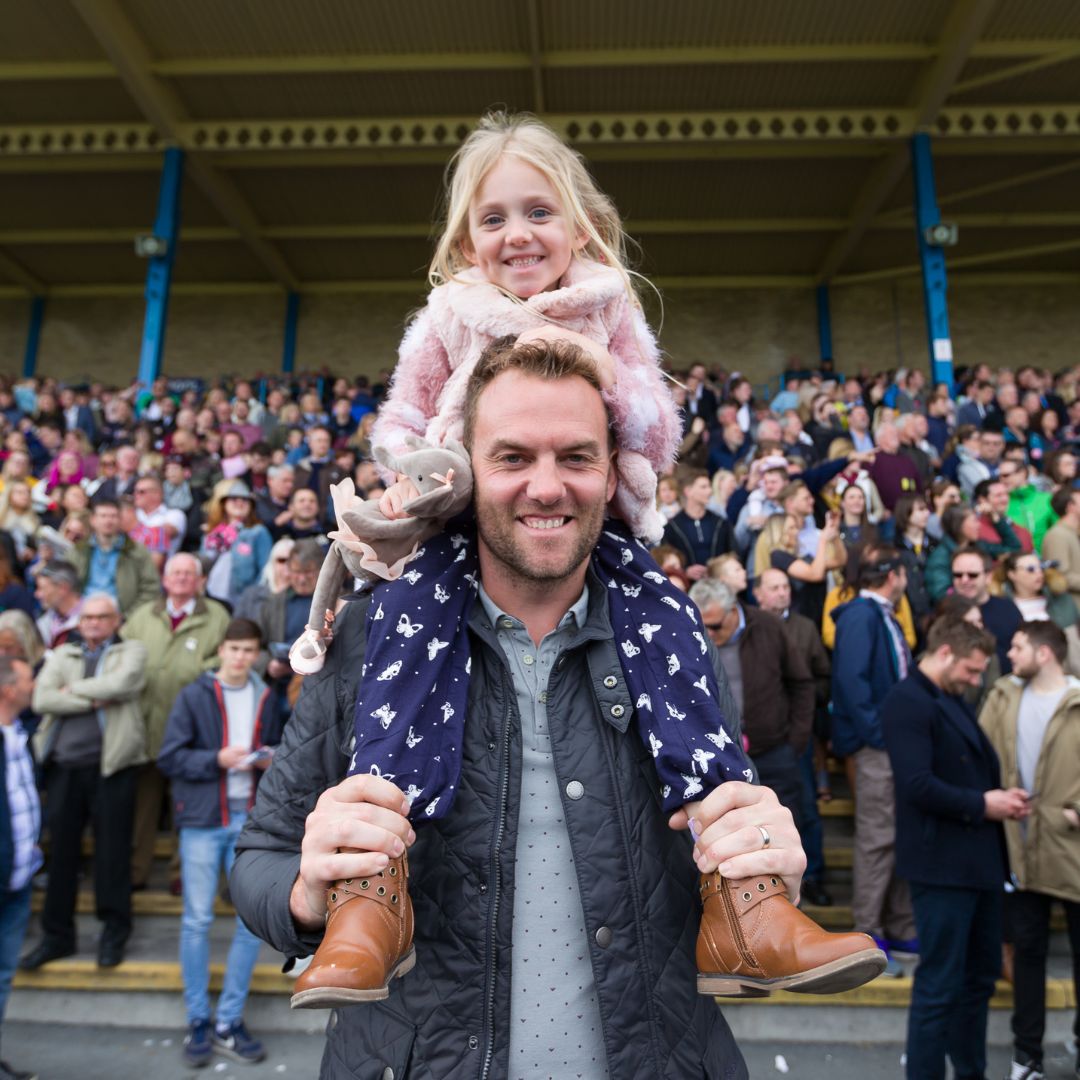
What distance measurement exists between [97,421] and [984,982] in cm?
1103

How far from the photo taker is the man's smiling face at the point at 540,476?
1.35m

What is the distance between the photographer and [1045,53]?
465 inches

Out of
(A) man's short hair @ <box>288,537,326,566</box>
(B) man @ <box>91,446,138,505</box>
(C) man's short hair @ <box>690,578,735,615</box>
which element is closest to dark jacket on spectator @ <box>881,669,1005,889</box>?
(C) man's short hair @ <box>690,578,735,615</box>

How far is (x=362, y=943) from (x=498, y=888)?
0.88 feet

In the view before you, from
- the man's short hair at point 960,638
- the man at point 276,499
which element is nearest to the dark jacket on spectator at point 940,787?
the man's short hair at point 960,638

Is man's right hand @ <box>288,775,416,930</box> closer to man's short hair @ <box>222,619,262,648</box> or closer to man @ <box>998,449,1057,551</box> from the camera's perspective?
man's short hair @ <box>222,619,262,648</box>

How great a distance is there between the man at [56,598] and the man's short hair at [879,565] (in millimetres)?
5046

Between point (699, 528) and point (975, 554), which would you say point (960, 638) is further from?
point (699, 528)

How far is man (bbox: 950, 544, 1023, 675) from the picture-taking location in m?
5.43

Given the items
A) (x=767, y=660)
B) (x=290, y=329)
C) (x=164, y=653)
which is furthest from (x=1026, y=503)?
(x=290, y=329)

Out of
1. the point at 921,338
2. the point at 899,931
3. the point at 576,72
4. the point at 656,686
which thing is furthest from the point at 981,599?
the point at 921,338

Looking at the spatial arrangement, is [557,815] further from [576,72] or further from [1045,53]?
[1045,53]

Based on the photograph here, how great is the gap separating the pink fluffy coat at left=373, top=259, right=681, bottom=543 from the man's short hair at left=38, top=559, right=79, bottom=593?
4.89m

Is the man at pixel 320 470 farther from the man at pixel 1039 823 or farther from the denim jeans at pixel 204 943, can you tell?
the man at pixel 1039 823
